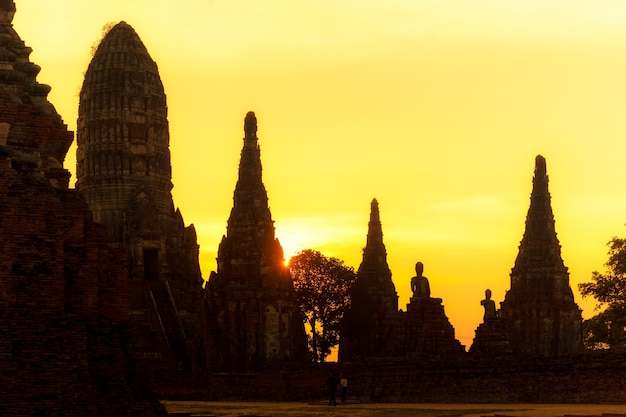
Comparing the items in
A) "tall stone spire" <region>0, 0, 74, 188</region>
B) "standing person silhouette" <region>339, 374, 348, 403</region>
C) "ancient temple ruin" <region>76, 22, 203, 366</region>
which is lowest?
"standing person silhouette" <region>339, 374, 348, 403</region>

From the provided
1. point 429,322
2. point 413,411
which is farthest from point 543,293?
point 413,411

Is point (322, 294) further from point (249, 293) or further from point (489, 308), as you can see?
point (489, 308)

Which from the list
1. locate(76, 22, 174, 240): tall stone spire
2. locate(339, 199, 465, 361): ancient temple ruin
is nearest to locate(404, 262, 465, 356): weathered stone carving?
locate(339, 199, 465, 361): ancient temple ruin

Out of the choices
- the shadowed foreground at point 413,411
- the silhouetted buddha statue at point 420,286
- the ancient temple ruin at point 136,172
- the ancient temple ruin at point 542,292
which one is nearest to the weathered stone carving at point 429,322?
the silhouetted buddha statue at point 420,286

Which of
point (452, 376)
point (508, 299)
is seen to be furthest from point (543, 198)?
point (452, 376)

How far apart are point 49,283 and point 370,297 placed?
34259mm

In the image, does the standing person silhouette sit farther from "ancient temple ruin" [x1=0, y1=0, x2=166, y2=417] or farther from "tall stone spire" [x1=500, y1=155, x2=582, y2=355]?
"ancient temple ruin" [x1=0, y1=0, x2=166, y2=417]

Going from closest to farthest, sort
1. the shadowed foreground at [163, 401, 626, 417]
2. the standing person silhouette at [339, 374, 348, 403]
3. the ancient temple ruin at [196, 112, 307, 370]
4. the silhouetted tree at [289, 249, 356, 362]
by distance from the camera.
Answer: the shadowed foreground at [163, 401, 626, 417]
the standing person silhouette at [339, 374, 348, 403]
the ancient temple ruin at [196, 112, 307, 370]
the silhouetted tree at [289, 249, 356, 362]

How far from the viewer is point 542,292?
→ 4503cm

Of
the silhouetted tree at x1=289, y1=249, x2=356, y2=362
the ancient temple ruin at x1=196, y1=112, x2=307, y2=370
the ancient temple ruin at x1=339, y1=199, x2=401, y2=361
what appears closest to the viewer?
the ancient temple ruin at x1=196, y1=112, x2=307, y2=370

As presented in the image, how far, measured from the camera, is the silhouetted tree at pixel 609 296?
51.8m

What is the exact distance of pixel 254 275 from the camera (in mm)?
41156

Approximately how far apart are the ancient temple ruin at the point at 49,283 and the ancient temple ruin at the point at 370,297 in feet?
103

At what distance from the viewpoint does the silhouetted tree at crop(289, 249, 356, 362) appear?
57344 mm
